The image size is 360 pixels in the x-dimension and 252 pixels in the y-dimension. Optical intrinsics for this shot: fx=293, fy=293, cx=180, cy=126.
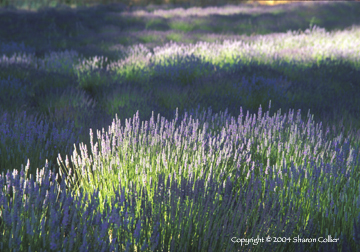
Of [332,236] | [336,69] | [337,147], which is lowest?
[332,236]

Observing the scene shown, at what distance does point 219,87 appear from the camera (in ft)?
14.2

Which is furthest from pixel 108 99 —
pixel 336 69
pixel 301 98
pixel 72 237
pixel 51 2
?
pixel 51 2

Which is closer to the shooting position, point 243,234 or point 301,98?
point 243,234

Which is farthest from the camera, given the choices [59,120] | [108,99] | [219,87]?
[219,87]

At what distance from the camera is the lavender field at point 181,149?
4.60 ft

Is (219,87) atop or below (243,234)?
atop

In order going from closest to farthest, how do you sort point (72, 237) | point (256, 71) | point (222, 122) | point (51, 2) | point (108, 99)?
point (72, 237) → point (222, 122) → point (108, 99) → point (256, 71) → point (51, 2)

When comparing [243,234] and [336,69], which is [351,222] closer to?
[243,234]

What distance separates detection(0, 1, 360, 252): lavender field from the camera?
55.2 inches

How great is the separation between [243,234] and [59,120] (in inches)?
95.8

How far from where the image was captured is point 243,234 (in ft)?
5.00

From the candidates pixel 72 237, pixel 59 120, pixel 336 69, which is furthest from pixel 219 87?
pixel 72 237

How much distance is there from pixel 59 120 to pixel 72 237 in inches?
89.7

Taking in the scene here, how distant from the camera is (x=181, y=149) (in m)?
2.12
